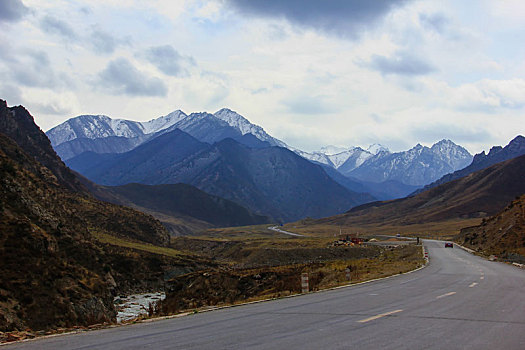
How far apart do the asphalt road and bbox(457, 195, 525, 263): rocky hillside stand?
39120mm

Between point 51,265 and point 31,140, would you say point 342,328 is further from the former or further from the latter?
point 31,140

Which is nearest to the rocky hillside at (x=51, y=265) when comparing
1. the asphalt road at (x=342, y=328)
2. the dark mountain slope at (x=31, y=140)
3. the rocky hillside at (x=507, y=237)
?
the asphalt road at (x=342, y=328)

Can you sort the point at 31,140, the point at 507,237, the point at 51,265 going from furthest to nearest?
the point at 31,140, the point at 507,237, the point at 51,265

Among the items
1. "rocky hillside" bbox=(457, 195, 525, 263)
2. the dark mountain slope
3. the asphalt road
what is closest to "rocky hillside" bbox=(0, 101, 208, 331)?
the asphalt road

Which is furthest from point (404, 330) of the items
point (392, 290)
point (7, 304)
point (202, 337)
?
point (7, 304)

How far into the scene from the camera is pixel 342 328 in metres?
13.0

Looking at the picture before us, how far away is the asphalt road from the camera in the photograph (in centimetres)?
1121

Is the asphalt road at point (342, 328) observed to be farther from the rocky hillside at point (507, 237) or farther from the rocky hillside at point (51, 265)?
the rocky hillside at point (507, 237)

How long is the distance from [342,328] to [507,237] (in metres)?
64.1

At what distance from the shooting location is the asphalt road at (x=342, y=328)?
441 inches

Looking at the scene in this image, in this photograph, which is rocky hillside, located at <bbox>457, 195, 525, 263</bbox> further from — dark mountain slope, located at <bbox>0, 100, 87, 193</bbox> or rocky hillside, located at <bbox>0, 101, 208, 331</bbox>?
dark mountain slope, located at <bbox>0, 100, 87, 193</bbox>

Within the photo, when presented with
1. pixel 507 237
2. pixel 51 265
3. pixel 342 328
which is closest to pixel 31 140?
pixel 51 265

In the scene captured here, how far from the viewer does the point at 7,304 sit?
1187 inches

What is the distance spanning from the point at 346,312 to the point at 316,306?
2.37 metres
